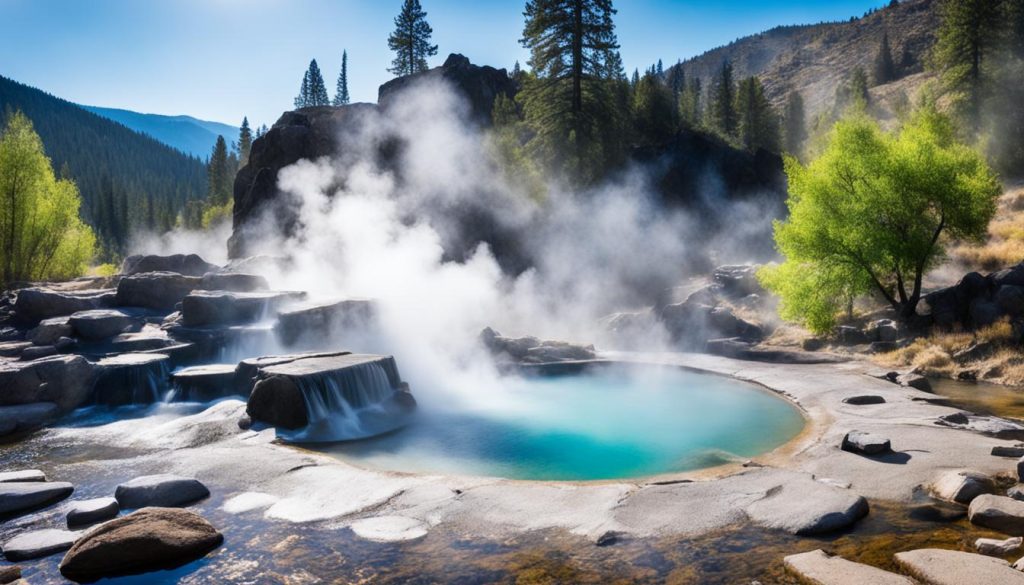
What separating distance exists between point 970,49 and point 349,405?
170ft

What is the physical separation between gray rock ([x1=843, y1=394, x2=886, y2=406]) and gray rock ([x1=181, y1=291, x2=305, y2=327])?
60.6 ft

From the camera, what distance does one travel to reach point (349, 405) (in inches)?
577

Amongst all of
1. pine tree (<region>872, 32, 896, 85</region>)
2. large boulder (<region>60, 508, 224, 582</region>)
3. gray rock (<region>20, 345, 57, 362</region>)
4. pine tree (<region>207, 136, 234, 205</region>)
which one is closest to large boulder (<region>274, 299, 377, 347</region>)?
gray rock (<region>20, 345, 57, 362</region>)

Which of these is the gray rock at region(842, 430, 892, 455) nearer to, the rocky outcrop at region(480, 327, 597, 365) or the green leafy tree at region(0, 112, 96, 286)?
the rocky outcrop at region(480, 327, 597, 365)

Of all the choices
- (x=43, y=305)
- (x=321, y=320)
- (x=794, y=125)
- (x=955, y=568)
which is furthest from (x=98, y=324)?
(x=794, y=125)

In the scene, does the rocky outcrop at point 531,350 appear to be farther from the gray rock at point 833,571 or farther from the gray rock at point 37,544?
the gray rock at point 833,571

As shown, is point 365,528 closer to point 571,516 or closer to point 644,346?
point 571,516

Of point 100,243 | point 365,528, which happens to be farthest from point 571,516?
point 100,243

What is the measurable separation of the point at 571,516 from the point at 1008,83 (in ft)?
185

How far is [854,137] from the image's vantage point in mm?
23969

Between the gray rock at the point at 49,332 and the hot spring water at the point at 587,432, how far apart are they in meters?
13.3

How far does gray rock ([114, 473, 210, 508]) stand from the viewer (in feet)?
29.1

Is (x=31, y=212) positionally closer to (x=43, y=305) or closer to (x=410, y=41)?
(x=43, y=305)

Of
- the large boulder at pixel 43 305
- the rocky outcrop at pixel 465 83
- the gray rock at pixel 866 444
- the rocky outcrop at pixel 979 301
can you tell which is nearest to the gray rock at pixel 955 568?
the gray rock at pixel 866 444
